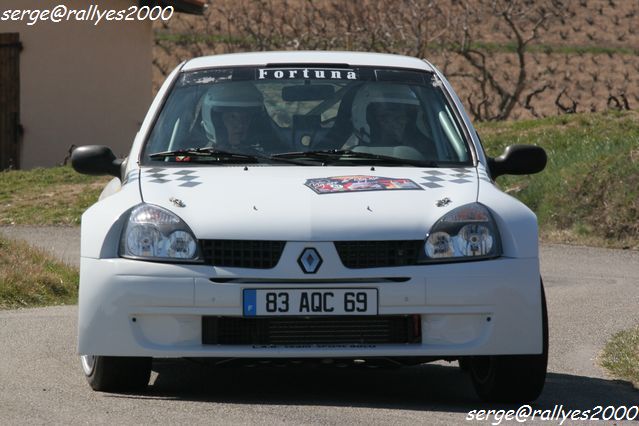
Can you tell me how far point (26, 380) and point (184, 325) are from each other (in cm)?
127

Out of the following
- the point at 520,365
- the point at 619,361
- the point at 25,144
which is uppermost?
the point at 520,365

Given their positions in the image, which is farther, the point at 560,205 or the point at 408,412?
the point at 560,205

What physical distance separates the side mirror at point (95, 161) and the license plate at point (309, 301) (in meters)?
1.49

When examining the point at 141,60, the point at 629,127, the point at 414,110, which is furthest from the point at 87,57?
the point at 414,110

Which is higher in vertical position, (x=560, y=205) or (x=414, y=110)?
(x=414, y=110)

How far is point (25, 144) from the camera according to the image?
2414 centimetres

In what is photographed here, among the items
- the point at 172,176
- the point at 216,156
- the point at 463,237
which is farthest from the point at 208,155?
the point at 463,237

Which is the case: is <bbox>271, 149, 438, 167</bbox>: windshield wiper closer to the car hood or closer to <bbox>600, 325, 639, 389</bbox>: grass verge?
the car hood

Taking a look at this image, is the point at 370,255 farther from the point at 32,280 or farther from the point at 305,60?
the point at 32,280

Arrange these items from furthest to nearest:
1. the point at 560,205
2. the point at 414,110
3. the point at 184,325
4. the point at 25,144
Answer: the point at 25,144
the point at 560,205
the point at 414,110
the point at 184,325

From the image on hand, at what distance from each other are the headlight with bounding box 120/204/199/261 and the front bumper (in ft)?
0.21

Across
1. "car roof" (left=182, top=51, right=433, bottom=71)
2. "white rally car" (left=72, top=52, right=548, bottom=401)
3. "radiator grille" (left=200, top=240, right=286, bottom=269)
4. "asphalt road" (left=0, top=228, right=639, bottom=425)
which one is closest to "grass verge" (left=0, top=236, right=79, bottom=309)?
"asphalt road" (left=0, top=228, right=639, bottom=425)

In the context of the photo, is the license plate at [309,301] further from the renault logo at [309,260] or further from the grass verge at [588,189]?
the grass verge at [588,189]

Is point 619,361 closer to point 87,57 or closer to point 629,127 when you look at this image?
point 629,127
